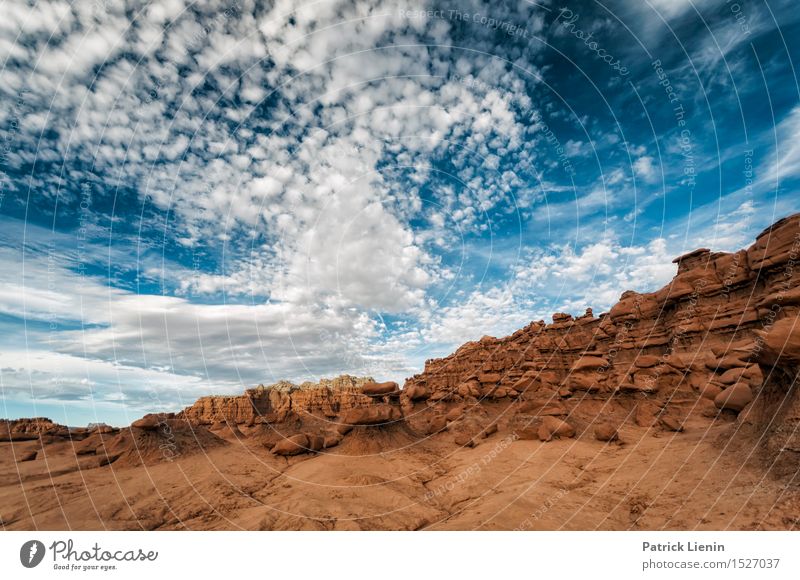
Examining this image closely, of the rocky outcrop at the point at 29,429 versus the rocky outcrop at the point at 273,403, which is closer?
the rocky outcrop at the point at 29,429

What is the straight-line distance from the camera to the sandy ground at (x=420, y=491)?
9.98m

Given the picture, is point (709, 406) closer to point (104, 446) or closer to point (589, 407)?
point (589, 407)

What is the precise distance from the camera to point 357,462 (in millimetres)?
20828

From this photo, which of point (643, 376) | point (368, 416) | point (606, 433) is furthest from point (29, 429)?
point (643, 376)

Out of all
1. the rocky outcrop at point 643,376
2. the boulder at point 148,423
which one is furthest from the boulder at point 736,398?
the boulder at point 148,423

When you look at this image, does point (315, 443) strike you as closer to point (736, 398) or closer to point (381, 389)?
point (381, 389)

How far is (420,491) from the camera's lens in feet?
59.0

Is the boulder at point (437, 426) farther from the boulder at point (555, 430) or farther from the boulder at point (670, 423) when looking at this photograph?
the boulder at point (670, 423)

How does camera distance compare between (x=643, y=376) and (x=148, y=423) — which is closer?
(x=148, y=423)

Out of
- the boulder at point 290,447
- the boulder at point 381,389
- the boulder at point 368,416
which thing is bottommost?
the boulder at point 290,447
